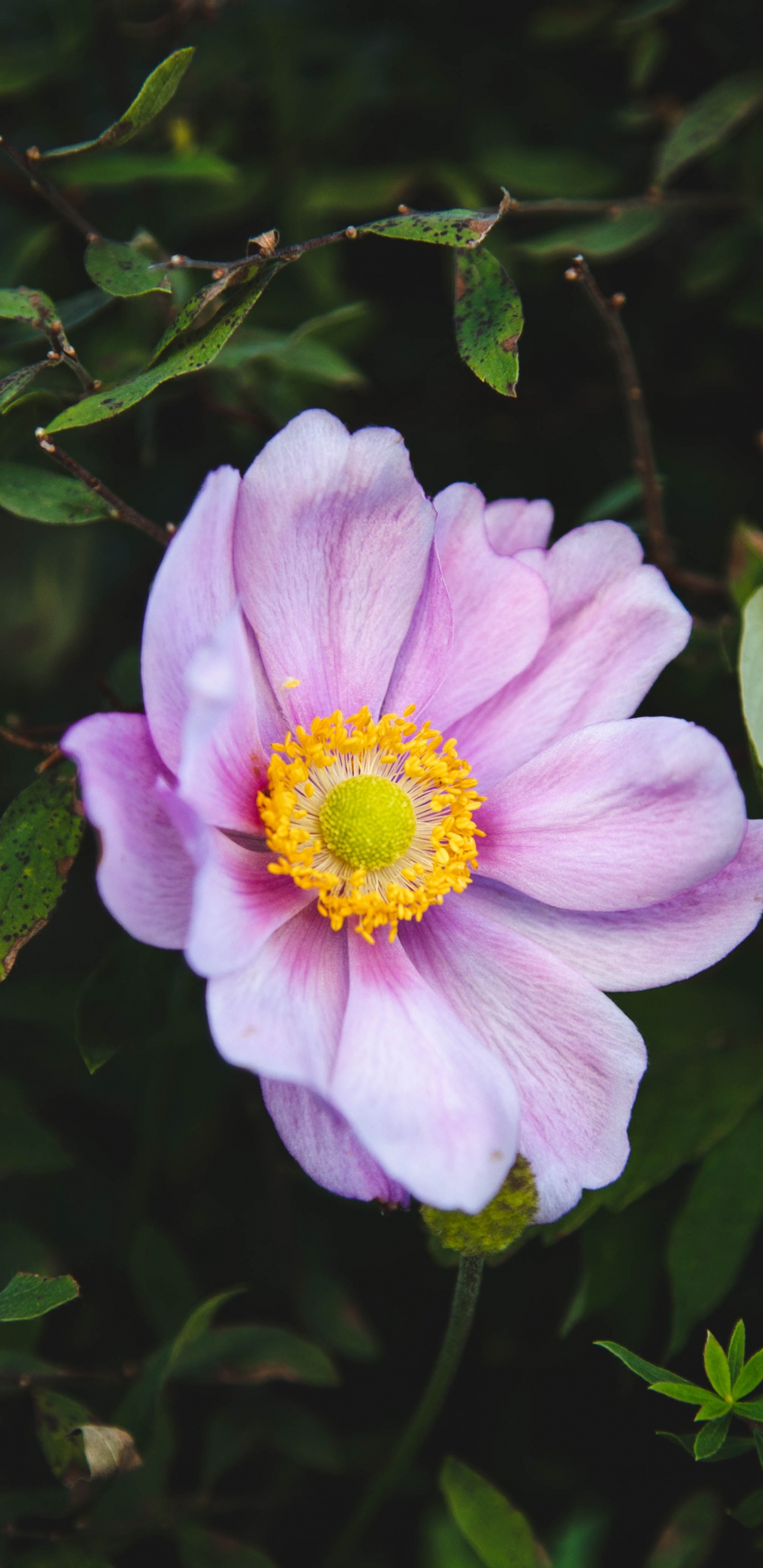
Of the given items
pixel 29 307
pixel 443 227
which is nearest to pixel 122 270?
pixel 29 307

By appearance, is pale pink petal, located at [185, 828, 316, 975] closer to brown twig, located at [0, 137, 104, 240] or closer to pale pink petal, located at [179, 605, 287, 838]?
pale pink petal, located at [179, 605, 287, 838]

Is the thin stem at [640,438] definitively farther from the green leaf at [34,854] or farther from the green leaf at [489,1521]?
the green leaf at [489,1521]

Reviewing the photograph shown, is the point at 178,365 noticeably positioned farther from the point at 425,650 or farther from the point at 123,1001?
the point at 123,1001

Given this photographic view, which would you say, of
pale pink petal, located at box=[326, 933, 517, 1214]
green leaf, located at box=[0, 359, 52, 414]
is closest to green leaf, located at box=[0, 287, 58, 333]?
green leaf, located at box=[0, 359, 52, 414]

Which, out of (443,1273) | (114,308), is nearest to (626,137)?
(114,308)

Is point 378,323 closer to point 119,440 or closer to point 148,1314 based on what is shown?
point 119,440

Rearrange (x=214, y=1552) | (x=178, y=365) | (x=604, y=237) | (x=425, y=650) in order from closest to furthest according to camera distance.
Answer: (x=178, y=365) → (x=425, y=650) → (x=214, y=1552) → (x=604, y=237)
